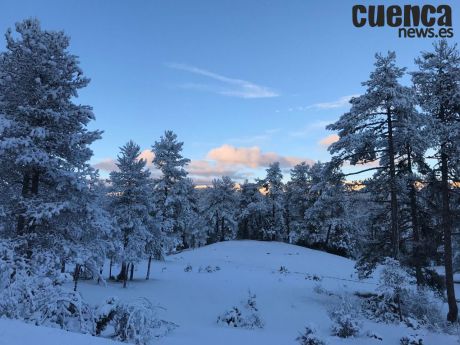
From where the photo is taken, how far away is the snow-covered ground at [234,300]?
10.7 metres

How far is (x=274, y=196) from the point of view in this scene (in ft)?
192

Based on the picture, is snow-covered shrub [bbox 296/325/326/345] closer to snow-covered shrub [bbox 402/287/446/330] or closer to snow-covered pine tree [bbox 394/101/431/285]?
snow-covered shrub [bbox 402/287/446/330]

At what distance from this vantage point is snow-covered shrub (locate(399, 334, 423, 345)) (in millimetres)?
11984

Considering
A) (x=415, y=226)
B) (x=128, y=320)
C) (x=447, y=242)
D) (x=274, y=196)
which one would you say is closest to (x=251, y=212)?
(x=274, y=196)

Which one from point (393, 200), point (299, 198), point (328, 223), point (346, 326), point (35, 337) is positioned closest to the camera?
point (35, 337)

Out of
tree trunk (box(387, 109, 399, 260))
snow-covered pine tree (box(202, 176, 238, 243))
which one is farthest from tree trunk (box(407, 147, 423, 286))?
snow-covered pine tree (box(202, 176, 238, 243))

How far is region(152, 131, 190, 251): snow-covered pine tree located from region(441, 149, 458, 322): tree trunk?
21.6 m

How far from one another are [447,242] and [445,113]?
19.6ft

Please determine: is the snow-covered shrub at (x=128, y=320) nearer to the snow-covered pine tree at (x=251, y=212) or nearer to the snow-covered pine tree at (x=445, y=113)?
the snow-covered pine tree at (x=445, y=113)

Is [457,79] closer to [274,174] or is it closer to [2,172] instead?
Answer: [2,172]

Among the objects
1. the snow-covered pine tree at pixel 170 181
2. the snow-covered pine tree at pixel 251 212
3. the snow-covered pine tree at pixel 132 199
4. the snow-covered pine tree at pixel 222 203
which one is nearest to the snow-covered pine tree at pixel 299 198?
the snow-covered pine tree at pixel 251 212

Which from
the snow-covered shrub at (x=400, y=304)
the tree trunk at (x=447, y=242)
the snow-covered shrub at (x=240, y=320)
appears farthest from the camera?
the tree trunk at (x=447, y=242)

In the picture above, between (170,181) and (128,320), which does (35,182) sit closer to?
(128,320)

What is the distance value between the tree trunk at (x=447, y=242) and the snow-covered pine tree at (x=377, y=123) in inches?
80.6
